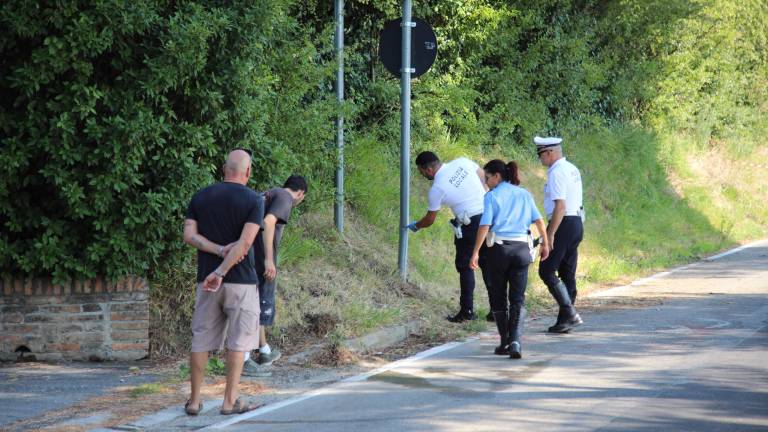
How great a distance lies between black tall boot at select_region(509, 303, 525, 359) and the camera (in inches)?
384

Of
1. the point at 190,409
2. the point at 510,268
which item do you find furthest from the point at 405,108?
the point at 190,409

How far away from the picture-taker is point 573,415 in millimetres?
7355

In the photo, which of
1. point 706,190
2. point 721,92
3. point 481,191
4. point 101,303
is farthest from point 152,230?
point 721,92

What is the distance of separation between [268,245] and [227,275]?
1.60 meters

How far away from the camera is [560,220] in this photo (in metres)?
11.1

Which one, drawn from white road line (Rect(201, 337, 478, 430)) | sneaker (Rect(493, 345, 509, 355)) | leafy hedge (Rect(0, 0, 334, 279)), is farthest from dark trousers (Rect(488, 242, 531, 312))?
leafy hedge (Rect(0, 0, 334, 279))

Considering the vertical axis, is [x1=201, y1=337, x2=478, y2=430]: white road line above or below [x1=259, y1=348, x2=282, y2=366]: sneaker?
below

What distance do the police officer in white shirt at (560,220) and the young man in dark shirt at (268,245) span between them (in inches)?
113

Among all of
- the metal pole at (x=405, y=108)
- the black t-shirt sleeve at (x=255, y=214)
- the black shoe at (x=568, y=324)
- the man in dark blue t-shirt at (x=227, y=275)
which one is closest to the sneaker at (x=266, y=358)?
the man in dark blue t-shirt at (x=227, y=275)

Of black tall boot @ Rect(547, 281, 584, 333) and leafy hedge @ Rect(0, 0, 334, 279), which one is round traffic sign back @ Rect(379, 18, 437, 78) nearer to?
leafy hedge @ Rect(0, 0, 334, 279)

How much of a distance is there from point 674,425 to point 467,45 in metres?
13.4

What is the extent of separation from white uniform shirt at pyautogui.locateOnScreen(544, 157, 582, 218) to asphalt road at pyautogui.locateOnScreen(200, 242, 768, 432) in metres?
1.25

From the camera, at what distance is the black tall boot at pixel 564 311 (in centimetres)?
1111

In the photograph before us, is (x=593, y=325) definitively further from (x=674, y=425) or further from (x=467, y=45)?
(x=467, y=45)
